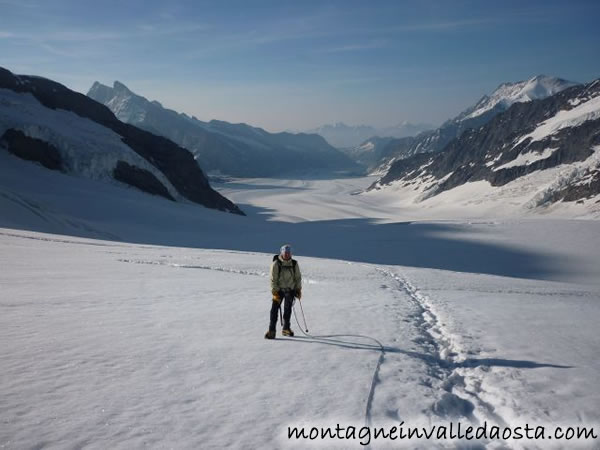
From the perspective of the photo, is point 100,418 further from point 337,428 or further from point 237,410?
point 337,428

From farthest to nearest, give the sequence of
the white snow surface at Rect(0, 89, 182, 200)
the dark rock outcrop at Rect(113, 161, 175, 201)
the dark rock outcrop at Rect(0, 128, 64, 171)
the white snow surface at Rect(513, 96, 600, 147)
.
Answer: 1. the white snow surface at Rect(513, 96, 600, 147)
2. the dark rock outcrop at Rect(113, 161, 175, 201)
3. the white snow surface at Rect(0, 89, 182, 200)
4. the dark rock outcrop at Rect(0, 128, 64, 171)

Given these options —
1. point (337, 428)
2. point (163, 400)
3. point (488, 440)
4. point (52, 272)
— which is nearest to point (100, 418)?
point (163, 400)

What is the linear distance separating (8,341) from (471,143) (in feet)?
670

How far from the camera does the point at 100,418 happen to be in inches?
213

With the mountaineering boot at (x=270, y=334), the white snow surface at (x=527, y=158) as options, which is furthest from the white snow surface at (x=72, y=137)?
the white snow surface at (x=527, y=158)

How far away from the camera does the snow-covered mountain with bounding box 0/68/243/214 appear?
217 feet

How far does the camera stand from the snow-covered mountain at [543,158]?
3893 inches

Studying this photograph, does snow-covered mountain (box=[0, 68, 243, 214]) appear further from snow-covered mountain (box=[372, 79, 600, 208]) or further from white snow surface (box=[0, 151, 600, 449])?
snow-covered mountain (box=[372, 79, 600, 208])

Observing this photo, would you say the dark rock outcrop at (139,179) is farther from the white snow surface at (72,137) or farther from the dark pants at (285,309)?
the dark pants at (285,309)

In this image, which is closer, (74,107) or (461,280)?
(461,280)

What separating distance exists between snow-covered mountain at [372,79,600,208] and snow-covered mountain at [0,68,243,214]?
79971mm

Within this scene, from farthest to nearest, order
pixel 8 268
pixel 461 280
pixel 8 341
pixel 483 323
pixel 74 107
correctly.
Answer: pixel 74 107, pixel 461 280, pixel 8 268, pixel 483 323, pixel 8 341

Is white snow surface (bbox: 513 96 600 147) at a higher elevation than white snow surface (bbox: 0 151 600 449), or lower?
higher

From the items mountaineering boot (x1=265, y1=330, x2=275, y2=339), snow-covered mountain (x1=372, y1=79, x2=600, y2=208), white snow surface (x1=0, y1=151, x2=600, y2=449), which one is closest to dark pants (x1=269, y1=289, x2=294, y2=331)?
mountaineering boot (x1=265, y1=330, x2=275, y2=339)
